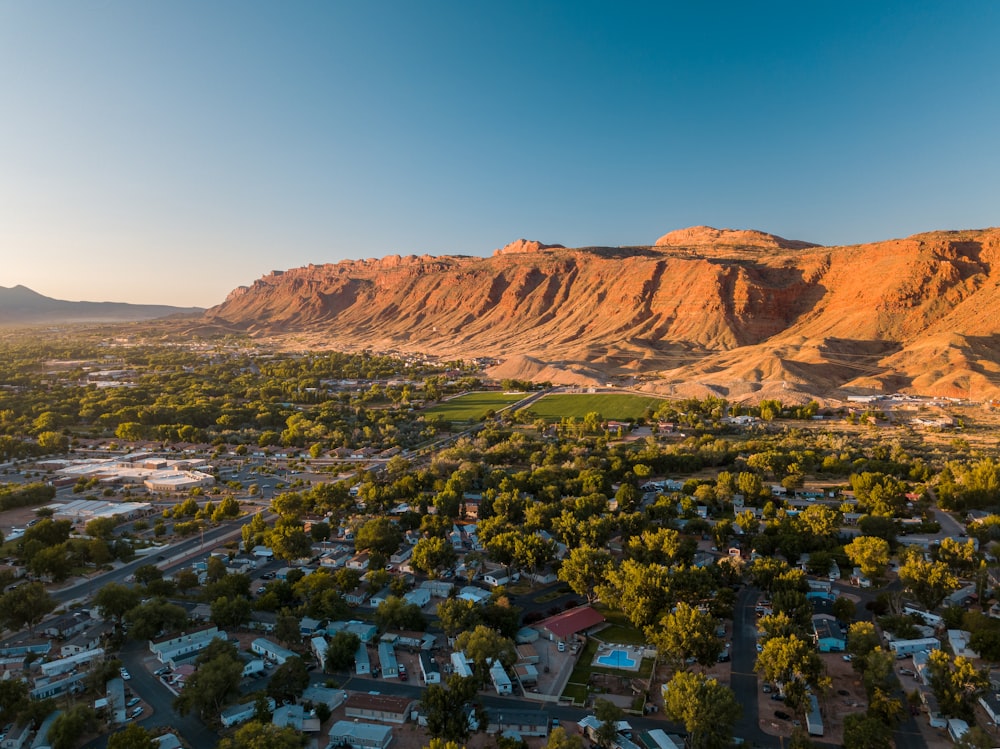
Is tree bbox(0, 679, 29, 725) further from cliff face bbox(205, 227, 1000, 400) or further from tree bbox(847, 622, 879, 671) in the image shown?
cliff face bbox(205, 227, 1000, 400)

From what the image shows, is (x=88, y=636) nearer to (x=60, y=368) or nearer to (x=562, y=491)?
(x=562, y=491)

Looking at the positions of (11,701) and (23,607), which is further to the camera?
(23,607)

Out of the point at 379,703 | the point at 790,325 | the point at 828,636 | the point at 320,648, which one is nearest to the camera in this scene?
the point at 379,703

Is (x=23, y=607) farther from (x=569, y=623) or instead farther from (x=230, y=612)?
(x=569, y=623)

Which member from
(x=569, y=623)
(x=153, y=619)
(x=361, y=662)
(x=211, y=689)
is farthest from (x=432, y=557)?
(x=153, y=619)

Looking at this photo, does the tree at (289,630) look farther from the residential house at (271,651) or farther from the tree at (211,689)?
the tree at (211,689)

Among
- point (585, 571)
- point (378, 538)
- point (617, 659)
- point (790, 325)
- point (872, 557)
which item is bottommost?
point (617, 659)

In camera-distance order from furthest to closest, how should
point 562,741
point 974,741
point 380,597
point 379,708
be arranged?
point 380,597 → point 379,708 → point 562,741 → point 974,741

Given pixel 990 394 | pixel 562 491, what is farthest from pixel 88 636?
pixel 990 394
